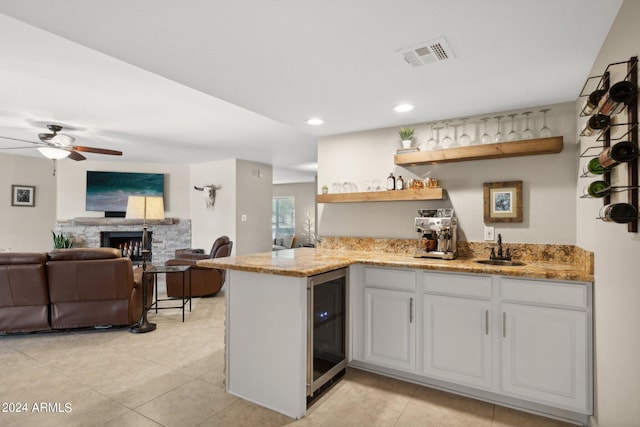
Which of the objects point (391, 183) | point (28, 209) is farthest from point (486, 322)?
point (28, 209)

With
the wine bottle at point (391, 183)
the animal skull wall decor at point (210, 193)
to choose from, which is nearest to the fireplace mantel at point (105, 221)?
the animal skull wall decor at point (210, 193)

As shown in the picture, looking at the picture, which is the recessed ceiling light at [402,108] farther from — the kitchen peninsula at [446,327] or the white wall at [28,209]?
the white wall at [28,209]

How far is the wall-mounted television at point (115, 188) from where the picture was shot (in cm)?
681

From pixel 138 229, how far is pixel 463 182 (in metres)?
6.59

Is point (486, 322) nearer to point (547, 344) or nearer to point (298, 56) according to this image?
point (547, 344)

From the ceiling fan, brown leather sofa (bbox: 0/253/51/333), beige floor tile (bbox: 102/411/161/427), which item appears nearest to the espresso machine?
beige floor tile (bbox: 102/411/161/427)

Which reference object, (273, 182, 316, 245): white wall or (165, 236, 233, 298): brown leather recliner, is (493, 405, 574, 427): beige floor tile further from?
(273, 182, 316, 245): white wall

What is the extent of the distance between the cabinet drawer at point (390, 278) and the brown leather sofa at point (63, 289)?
2.62 metres

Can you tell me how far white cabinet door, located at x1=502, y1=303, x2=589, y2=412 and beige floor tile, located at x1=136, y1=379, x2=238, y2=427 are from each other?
187cm

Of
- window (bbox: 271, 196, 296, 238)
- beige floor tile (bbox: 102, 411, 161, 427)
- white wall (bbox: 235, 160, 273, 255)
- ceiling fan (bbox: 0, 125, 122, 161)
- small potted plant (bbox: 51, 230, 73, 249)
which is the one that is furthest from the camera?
window (bbox: 271, 196, 296, 238)

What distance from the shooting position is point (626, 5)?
1425 millimetres

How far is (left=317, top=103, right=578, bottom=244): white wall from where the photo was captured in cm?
261

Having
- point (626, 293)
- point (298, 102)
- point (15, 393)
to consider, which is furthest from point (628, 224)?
point (15, 393)

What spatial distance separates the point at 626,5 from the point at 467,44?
63 cm
